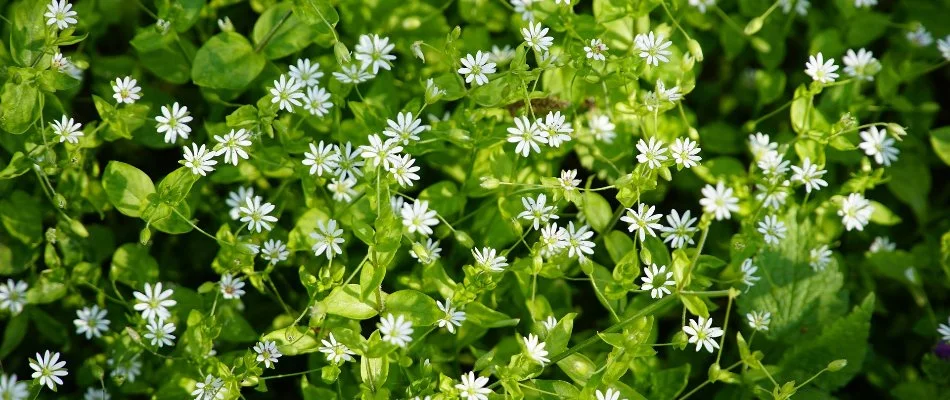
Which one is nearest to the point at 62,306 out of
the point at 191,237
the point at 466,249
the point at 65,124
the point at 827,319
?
the point at 191,237

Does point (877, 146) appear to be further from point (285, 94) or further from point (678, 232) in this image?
point (285, 94)

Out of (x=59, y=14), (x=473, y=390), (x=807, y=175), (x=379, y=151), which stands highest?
(x=59, y=14)

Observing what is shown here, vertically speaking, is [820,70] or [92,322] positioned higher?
[92,322]

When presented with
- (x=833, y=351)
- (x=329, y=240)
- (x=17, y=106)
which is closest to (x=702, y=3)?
(x=833, y=351)

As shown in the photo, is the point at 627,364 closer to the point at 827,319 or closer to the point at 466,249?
the point at 466,249

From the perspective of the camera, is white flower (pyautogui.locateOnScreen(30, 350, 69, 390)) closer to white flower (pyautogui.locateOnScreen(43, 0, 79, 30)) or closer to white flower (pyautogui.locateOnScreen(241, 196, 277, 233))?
white flower (pyautogui.locateOnScreen(241, 196, 277, 233))

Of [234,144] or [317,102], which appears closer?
[234,144]

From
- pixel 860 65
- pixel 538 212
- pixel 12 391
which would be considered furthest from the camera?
pixel 860 65

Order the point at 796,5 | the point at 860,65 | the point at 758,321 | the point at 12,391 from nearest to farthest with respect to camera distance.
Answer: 1. the point at 12,391
2. the point at 758,321
3. the point at 860,65
4. the point at 796,5
